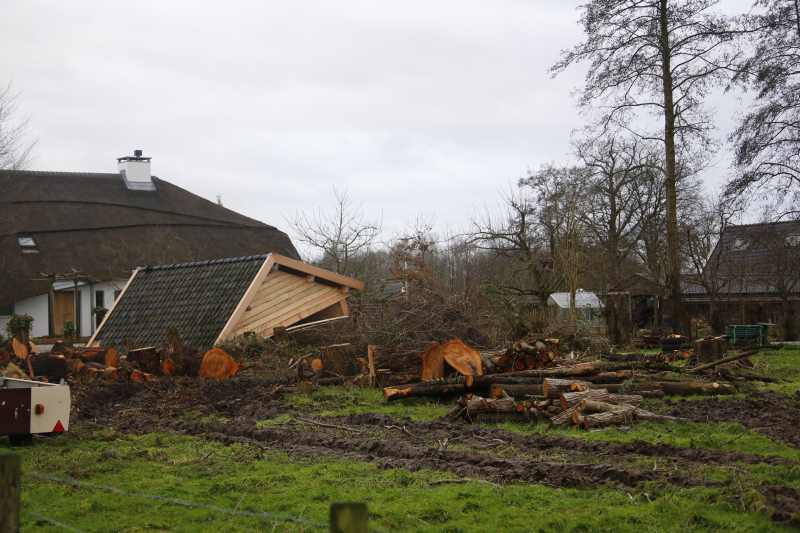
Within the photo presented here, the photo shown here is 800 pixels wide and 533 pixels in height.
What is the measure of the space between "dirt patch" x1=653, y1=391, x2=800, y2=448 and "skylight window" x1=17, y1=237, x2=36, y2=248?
101 feet

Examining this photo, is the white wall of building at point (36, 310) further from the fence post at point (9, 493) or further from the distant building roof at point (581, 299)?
the fence post at point (9, 493)

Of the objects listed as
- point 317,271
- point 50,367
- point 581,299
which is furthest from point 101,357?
point 581,299

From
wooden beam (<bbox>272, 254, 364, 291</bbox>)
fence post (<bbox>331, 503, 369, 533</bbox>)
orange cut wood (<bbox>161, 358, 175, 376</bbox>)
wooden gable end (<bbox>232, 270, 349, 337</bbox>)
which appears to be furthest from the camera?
wooden beam (<bbox>272, 254, 364, 291</bbox>)

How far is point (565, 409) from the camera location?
26.6 ft

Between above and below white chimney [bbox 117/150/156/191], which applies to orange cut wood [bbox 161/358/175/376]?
below

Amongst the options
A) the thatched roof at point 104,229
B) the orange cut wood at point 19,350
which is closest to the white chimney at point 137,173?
the thatched roof at point 104,229

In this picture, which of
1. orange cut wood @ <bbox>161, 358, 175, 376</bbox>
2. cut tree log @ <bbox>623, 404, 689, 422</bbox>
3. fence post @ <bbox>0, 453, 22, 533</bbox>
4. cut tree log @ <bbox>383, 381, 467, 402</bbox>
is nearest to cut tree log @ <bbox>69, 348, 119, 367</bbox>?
orange cut wood @ <bbox>161, 358, 175, 376</bbox>

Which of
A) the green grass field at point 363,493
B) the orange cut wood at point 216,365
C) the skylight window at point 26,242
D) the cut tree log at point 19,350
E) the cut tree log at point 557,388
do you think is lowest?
the green grass field at point 363,493

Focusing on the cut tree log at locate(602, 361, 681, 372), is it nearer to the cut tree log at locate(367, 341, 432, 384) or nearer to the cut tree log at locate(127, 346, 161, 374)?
the cut tree log at locate(367, 341, 432, 384)

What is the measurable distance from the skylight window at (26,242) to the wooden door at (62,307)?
2.67 meters

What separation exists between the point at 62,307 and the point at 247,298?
Answer: 20374 mm

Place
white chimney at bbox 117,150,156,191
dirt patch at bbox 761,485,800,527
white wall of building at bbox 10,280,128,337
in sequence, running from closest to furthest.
A: dirt patch at bbox 761,485,800,527
white wall of building at bbox 10,280,128,337
white chimney at bbox 117,150,156,191

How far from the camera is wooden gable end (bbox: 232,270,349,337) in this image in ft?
51.4

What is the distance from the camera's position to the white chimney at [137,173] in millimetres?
39188
